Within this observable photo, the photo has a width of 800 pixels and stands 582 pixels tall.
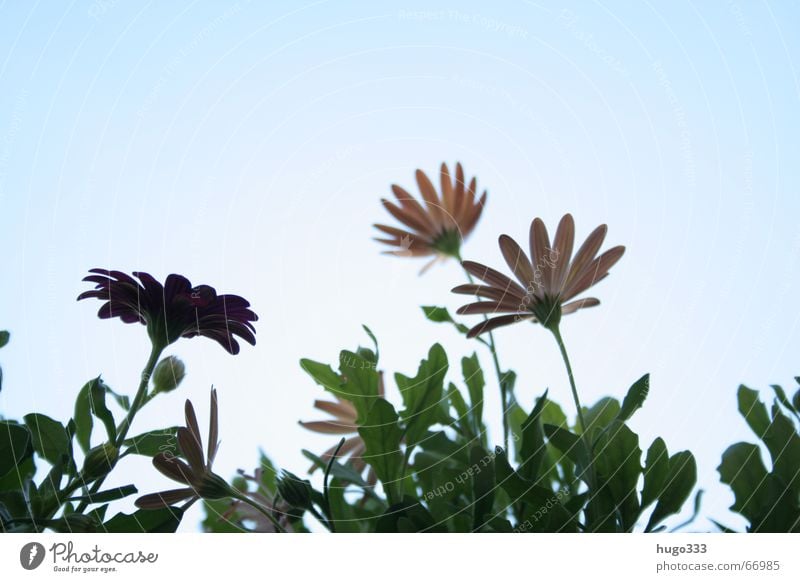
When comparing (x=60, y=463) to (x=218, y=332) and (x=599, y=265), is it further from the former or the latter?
(x=599, y=265)

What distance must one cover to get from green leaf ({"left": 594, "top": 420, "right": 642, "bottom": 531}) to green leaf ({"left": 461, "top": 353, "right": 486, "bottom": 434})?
122 millimetres

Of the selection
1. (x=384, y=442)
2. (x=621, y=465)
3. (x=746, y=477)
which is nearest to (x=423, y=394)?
(x=384, y=442)

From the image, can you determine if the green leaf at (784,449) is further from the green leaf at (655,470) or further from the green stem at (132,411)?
the green stem at (132,411)

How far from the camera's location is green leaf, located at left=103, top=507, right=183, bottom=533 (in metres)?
0.48

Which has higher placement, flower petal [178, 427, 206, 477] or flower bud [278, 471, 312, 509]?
flower petal [178, 427, 206, 477]

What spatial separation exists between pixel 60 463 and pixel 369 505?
0.25 metres

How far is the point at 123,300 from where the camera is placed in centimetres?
50

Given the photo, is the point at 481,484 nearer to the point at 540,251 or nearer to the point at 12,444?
the point at 540,251

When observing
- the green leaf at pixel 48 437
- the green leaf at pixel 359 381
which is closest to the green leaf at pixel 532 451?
the green leaf at pixel 359 381

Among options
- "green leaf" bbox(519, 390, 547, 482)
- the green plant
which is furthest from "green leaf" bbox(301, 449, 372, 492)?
the green plant

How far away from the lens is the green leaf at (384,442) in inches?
19.9

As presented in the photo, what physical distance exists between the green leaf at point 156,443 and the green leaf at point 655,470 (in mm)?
343

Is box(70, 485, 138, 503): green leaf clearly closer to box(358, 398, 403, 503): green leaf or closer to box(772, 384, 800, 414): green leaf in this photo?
box(358, 398, 403, 503): green leaf
